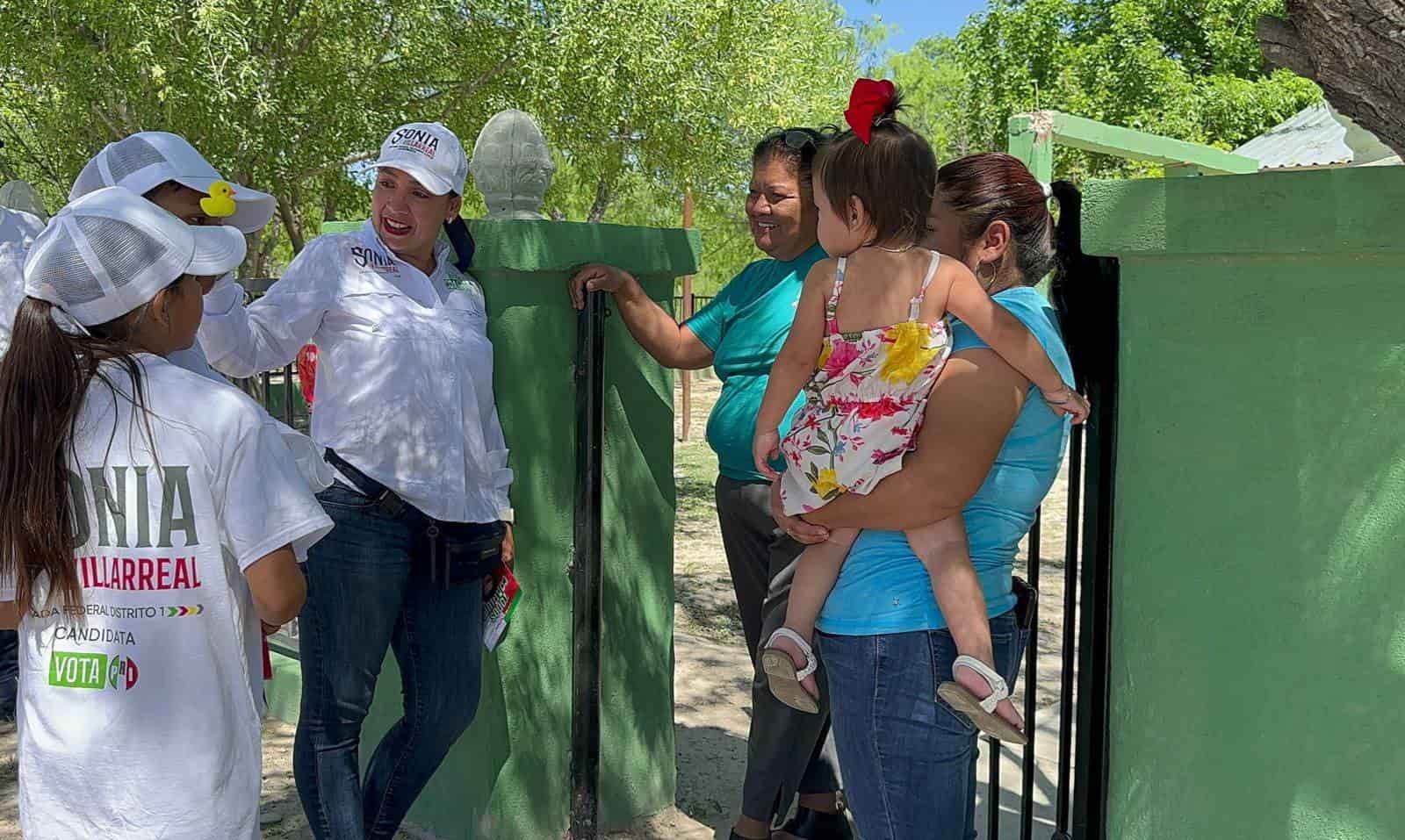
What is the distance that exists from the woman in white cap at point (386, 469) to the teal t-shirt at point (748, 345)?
606 mm

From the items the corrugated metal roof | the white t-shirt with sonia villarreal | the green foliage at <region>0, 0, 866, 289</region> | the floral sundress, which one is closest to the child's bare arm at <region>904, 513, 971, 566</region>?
the floral sundress

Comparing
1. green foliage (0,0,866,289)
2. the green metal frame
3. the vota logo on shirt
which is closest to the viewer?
the vota logo on shirt

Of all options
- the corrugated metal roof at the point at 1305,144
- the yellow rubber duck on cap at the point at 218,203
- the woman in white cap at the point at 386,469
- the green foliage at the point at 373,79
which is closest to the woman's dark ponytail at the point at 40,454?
the yellow rubber duck on cap at the point at 218,203

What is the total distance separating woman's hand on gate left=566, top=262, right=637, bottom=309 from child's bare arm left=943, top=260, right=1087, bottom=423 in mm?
1518

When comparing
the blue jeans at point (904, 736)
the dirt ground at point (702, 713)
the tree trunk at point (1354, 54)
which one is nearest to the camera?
the tree trunk at point (1354, 54)

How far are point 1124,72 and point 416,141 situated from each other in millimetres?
24569

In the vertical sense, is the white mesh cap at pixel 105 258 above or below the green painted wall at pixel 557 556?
above

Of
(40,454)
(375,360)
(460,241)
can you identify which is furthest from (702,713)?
(40,454)

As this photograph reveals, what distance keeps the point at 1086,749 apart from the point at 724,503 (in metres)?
1.29

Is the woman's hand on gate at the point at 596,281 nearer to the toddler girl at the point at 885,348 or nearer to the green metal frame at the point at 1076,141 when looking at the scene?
the toddler girl at the point at 885,348

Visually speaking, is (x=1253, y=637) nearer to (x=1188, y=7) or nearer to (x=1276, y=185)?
(x=1276, y=185)

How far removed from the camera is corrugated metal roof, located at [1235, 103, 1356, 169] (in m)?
12.5

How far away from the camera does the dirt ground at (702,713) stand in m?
4.14

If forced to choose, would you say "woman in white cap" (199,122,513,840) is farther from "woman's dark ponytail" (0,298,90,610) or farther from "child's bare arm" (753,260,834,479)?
"child's bare arm" (753,260,834,479)
